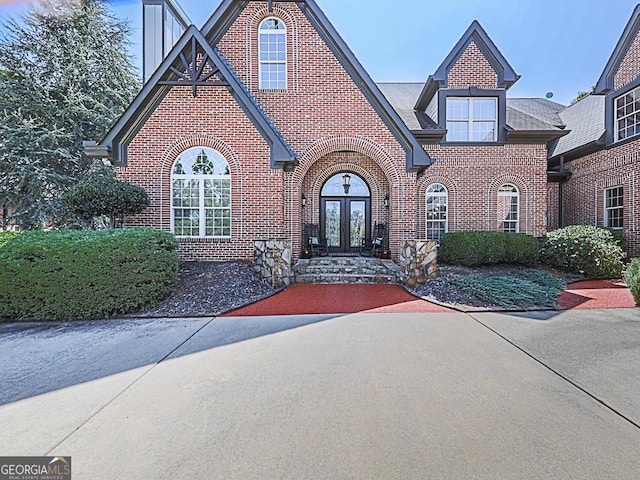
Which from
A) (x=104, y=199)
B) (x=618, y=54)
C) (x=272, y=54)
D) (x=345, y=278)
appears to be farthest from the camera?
(x=618, y=54)

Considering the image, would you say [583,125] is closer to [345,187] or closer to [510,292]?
[345,187]

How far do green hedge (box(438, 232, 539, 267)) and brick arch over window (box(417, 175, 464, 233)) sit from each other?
71.7 inches

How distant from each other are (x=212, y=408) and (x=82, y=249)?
4.66 meters

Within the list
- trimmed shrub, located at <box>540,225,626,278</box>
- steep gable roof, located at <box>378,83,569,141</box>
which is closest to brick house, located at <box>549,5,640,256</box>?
steep gable roof, located at <box>378,83,569,141</box>

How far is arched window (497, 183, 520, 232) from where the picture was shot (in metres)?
12.9

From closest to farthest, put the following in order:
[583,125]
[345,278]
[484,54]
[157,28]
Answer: [345,278] < [484,54] < [157,28] < [583,125]

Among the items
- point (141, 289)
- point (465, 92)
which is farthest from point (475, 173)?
point (141, 289)

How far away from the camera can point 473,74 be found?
41.7ft

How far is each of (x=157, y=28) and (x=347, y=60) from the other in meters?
7.95

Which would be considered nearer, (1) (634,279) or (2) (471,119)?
(1) (634,279)

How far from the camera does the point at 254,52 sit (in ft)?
34.6

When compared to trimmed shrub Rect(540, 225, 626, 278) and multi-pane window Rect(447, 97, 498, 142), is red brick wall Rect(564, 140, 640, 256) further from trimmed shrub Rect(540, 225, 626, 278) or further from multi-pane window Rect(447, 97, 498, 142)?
multi-pane window Rect(447, 97, 498, 142)

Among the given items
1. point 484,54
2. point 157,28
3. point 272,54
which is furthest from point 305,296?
point 157,28

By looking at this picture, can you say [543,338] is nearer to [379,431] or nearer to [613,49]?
[379,431]
